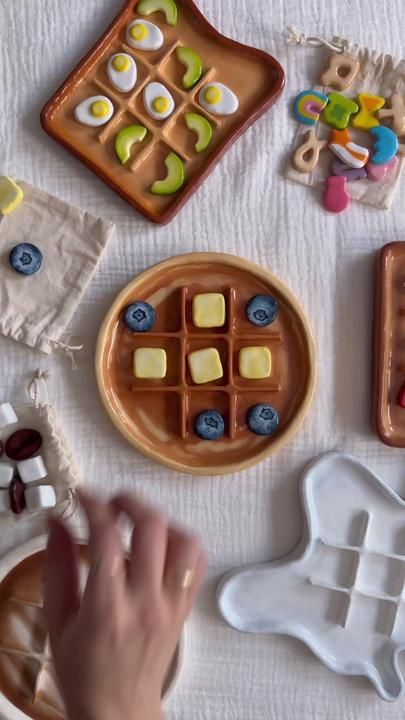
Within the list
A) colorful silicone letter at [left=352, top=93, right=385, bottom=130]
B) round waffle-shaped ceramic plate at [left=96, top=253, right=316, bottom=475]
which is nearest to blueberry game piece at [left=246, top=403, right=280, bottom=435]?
round waffle-shaped ceramic plate at [left=96, top=253, right=316, bottom=475]

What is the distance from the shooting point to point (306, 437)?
2.76 ft

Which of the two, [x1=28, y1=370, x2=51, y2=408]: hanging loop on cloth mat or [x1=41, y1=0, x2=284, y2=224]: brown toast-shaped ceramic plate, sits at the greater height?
[x1=41, y1=0, x2=284, y2=224]: brown toast-shaped ceramic plate

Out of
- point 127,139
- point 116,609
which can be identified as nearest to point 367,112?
point 127,139

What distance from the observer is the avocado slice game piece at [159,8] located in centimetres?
83

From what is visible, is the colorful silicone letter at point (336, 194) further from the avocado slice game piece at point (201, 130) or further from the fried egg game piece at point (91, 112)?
the fried egg game piece at point (91, 112)

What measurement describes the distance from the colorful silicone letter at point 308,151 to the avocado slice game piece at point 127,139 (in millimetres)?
175

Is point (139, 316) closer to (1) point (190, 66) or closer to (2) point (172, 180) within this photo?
(2) point (172, 180)

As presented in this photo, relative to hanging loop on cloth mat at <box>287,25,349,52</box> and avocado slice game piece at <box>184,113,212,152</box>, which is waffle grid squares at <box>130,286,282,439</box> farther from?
hanging loop on cloth mat at <box>287,25,349,52</box>

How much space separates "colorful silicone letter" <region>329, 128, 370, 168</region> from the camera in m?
0.83

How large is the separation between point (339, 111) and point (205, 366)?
0.33 metres

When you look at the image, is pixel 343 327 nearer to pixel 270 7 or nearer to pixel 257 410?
pixel 257 410

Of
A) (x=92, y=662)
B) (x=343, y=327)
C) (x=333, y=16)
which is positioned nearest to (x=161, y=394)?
(x=343, y=327)

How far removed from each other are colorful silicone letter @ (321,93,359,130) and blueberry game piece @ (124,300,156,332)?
0.30 m

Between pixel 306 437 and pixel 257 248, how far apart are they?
0.22 metres
